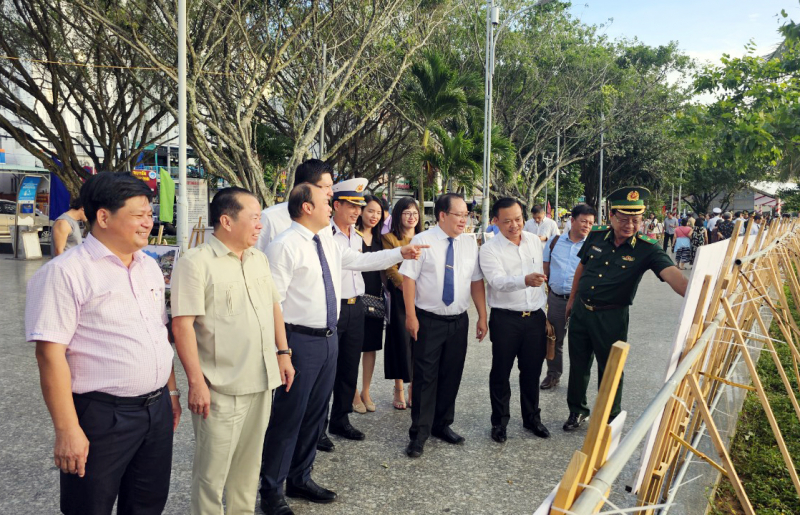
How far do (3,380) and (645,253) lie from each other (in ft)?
18.3

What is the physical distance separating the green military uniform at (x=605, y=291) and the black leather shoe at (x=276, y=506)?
2.36m

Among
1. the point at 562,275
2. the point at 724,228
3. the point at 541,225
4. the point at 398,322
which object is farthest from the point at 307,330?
the point at 724,228

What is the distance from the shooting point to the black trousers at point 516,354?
4691 mm

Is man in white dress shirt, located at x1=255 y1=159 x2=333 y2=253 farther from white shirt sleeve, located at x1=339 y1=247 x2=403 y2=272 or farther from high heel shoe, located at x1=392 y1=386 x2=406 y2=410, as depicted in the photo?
high heel shoe, located at x1=392 y1=386 x2=406 y2=410

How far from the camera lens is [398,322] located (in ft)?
17.6

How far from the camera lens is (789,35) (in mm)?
8945

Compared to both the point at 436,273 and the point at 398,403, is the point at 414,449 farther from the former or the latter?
the point at 436,273

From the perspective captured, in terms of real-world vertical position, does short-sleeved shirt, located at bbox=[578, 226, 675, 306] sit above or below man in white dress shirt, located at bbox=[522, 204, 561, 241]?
below

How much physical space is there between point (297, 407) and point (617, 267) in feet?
8.25

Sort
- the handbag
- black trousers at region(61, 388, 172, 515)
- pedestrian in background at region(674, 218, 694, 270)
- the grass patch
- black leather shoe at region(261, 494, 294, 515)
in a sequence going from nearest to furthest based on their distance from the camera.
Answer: black trousers at region(61, 388, 172, 515)
black leather shoe at region(261, 494, 294, 515)
the grass patch
the handbag
pedestrian in background at region(674, 218, 694, 270)

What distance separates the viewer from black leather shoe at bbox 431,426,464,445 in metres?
4.59

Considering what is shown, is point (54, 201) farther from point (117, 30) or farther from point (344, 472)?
point (344, 472)

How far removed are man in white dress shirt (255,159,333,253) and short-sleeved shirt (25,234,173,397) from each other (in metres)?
1.59

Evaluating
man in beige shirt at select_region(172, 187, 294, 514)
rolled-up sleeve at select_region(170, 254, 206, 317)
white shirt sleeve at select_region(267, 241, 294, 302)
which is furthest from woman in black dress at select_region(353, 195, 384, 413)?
rolled-up sleeve at select_region(170, 254, 206, 317)
